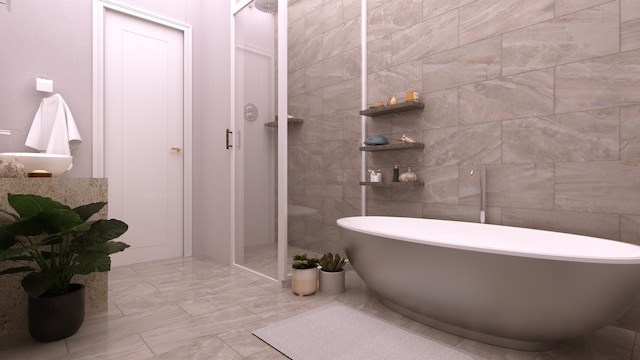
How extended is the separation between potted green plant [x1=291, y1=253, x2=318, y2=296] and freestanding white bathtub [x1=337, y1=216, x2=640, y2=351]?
40 centimetres

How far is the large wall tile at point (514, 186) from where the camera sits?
2148 millimetres

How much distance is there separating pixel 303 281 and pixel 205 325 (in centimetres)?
70

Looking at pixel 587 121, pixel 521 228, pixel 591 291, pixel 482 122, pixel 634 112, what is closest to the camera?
pixel 591 291

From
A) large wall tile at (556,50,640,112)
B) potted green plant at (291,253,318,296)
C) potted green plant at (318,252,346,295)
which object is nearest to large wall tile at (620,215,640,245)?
large wall tile at (556,50,640,112)

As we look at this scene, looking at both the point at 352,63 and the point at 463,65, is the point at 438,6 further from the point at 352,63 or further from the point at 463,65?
the point at 352,63

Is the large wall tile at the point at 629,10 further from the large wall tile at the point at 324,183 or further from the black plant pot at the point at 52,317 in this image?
the black plant pot at the point at 52,317

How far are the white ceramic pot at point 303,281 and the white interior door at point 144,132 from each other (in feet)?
5.92

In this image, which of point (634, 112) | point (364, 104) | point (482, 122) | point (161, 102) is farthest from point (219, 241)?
point (634, 112)

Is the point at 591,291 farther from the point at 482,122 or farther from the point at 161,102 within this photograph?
the point at 161,102

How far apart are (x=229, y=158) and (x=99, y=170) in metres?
1.14

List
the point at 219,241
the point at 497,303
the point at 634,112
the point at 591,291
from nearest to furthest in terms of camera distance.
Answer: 1. the point at 591,291
2. the point at 497,303
3. the point at 634,112
4. the point at 219,241

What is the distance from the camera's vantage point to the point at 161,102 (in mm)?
3504

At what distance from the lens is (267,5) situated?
277 centimetres

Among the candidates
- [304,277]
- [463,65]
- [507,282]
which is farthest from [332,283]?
[463,65]
